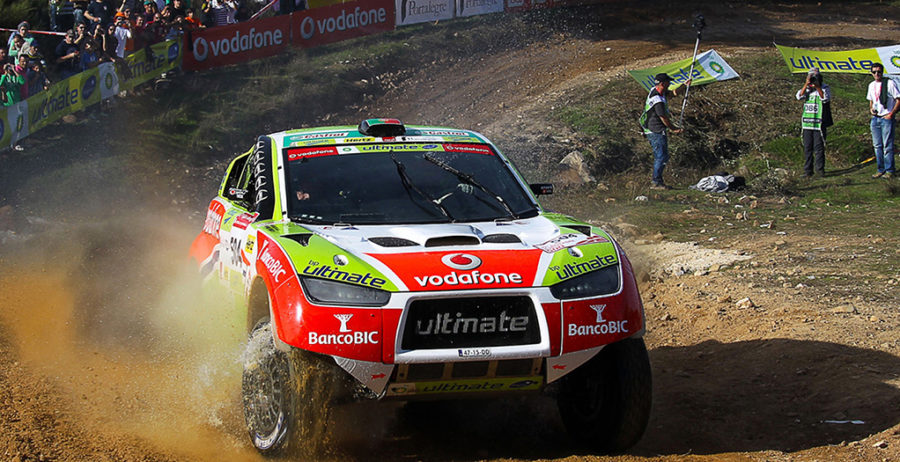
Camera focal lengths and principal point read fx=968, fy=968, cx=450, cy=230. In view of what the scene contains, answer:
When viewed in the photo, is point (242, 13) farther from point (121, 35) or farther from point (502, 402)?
point (502, 402)

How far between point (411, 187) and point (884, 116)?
11.5 m

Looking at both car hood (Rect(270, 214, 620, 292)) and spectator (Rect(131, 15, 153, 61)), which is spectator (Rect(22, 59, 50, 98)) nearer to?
spectator (Rect(131, 15, 153, 61))

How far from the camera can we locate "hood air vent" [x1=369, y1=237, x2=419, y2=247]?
502 cm

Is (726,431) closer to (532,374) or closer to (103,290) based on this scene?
(532,374)

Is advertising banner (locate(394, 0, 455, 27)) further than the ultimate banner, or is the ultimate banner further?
advertising banner (locate(394, 0, 455, 27))

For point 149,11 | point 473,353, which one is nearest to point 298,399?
point 473,353

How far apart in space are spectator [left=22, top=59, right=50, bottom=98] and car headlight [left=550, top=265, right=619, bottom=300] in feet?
45.9

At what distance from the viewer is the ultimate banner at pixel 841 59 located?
55.0 feet

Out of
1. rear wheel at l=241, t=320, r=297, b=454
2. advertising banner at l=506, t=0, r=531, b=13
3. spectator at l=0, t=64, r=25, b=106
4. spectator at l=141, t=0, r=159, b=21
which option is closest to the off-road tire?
rear wheel at l=241, t=320, r=297, b=454

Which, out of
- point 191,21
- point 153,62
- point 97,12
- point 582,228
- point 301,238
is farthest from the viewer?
point 191,21

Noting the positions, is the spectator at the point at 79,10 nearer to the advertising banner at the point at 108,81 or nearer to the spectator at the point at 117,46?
the spectator at the point at 117,46

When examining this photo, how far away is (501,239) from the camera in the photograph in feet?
17.0

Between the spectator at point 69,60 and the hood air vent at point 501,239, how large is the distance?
1446cm

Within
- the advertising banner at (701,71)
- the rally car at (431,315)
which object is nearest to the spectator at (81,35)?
the advertising banner at (701,71)
